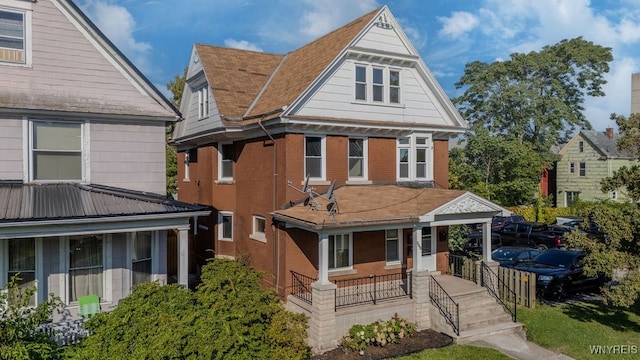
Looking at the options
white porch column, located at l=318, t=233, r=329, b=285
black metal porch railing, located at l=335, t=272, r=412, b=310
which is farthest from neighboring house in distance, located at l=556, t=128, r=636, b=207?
A: white porch column, located at l=318, t=233, r=329, b=285

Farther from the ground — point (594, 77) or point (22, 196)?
point (594, 77)

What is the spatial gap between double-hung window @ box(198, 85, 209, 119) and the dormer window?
676 centimetres

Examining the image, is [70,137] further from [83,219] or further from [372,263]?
[372,263]

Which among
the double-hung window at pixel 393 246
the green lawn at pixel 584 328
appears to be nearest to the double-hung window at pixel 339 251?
the double-hung window at pixel 393 246

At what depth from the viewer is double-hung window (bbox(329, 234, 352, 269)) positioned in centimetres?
1603

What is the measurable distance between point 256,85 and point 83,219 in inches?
411

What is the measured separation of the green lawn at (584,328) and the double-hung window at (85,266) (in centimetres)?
1327

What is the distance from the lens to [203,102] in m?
19.9

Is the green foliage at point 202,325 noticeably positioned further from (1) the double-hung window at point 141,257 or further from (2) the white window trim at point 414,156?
(2) the white window trim at point 414,156

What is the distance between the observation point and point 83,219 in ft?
36.4

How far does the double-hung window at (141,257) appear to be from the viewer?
44.8 feet

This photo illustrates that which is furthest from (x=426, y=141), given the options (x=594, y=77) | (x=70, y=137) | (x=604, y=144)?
(x=594, y=77)

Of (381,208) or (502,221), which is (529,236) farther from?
(381,208)

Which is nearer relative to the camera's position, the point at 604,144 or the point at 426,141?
the point at 426,141
